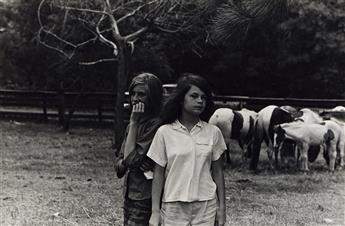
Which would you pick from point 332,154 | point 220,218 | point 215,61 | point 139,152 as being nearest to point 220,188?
point 220,218

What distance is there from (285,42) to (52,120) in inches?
298

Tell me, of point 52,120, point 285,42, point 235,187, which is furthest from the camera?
point 52,120

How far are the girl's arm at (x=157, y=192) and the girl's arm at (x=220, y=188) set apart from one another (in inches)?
12.0

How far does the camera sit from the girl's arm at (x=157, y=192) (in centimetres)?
332

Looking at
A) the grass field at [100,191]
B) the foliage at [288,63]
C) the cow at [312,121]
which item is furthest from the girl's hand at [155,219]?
the foliage at [288,63]

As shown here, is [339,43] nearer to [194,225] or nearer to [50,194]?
[50,194]

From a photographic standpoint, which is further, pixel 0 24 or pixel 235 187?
pixel 0 24

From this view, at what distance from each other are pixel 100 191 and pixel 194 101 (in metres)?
5.15

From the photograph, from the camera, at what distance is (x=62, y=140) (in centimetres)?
1470

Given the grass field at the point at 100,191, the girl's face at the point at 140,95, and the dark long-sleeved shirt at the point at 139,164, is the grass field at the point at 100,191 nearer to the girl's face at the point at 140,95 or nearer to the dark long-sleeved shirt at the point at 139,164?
the dark long-sleeved shirt at the point at 139,164

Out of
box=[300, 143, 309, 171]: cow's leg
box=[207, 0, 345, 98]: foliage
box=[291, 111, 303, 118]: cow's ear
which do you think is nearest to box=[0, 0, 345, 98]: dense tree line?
box=[207, 0, 345, 98]: foliage

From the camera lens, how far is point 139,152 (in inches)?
136

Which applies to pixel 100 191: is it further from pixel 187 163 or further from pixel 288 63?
pixel 288 63

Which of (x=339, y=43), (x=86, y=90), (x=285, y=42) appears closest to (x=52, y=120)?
(x=86, y=90)
